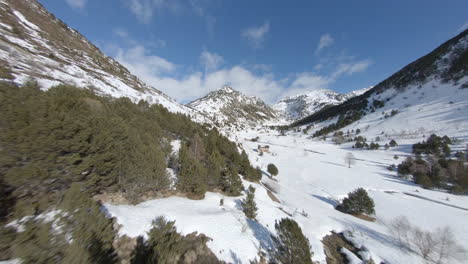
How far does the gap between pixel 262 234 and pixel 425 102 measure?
112557 mm

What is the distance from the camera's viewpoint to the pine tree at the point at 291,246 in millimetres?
8000

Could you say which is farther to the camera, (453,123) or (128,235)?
(453,123)

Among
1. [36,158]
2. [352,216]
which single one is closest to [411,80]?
[352,216]

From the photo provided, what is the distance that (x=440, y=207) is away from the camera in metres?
19.5

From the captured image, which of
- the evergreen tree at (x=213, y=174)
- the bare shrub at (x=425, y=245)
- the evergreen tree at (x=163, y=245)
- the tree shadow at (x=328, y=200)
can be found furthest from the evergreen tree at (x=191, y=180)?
the tree shadow at (x=328, y=200)

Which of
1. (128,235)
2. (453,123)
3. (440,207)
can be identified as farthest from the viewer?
(453,123)

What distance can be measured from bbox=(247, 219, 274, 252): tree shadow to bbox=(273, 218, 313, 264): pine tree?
1.93 ft

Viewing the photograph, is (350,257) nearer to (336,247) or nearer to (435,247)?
(336,247)

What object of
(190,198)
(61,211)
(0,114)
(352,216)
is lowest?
(352,216)

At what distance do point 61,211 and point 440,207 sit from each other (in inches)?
1387

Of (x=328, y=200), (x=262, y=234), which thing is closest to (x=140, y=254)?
(x=262, y=234)

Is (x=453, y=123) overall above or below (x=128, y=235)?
above

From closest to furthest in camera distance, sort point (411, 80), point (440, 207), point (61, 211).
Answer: point (61, 211) < point (440, 207) < point (411, 80)

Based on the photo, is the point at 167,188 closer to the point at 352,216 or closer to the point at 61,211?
the point at 61,211
